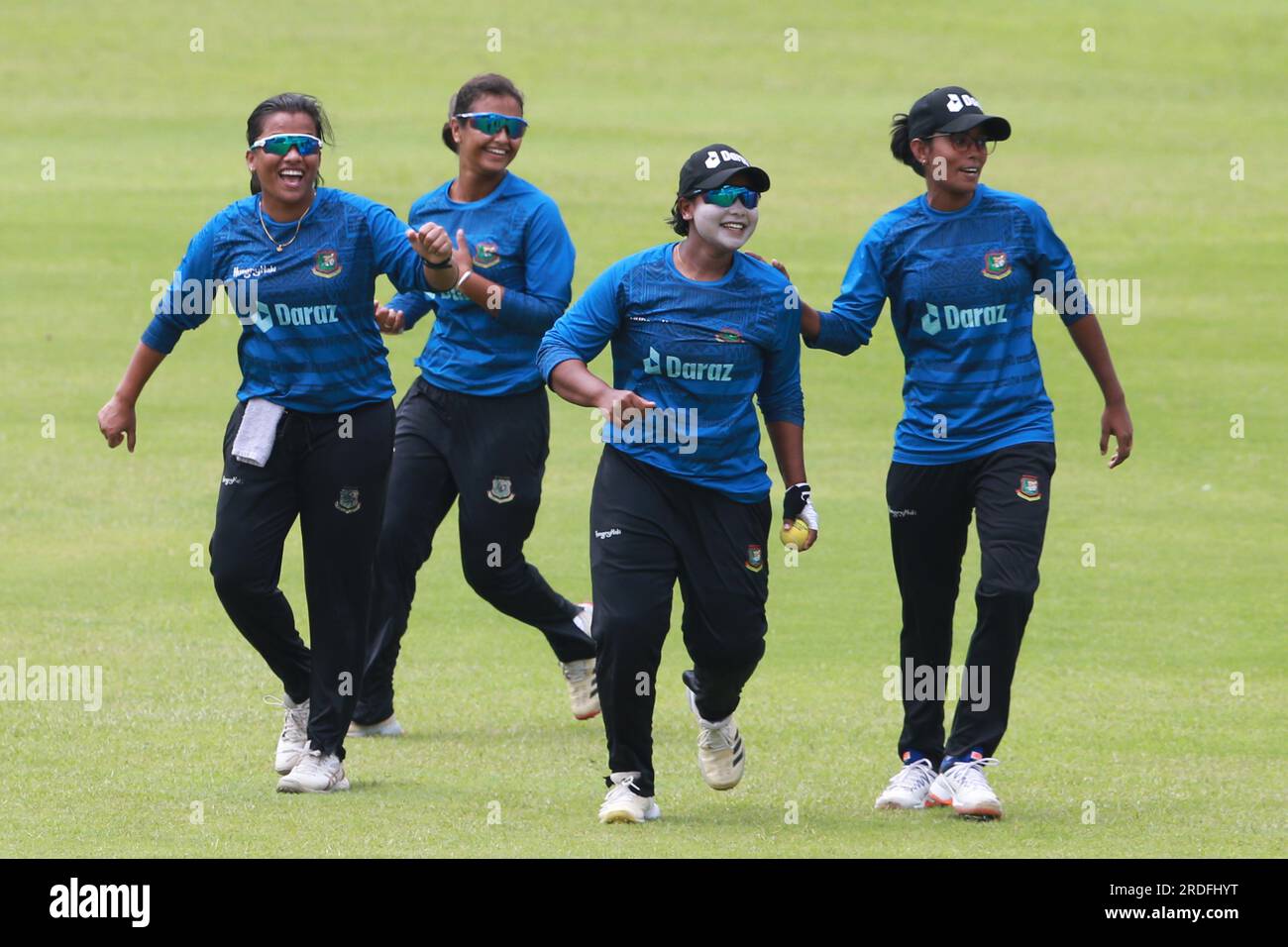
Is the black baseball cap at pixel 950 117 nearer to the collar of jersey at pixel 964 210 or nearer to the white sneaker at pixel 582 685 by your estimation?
the collar of jersey at pixel 964 210

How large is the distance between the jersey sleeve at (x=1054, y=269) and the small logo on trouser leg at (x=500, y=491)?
2.36 metres

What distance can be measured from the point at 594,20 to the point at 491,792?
32.9 meters

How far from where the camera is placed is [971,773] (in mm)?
7590

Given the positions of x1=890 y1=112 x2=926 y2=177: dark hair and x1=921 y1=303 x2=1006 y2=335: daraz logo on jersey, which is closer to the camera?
x1=921 y1=303 x2=1006 y2=335: daraz logo on jersey

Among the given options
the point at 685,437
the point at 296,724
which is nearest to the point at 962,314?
the point at 685,437

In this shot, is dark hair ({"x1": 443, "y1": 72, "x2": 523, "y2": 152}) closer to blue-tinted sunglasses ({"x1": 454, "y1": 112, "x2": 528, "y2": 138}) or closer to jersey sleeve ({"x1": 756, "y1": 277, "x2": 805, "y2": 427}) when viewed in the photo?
blue-tinted sunglasses ({"x1": 454, "y1": 112, "x2": 528, "y2": 138})

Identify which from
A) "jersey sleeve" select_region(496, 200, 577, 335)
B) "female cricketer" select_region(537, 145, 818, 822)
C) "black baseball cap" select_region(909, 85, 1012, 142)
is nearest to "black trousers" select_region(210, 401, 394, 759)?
"jersey sleeve" select_region(496, 200, 577, 335)

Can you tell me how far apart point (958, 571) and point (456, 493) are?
7.32ft

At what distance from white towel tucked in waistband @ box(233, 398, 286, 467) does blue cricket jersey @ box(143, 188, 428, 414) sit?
0.17ft

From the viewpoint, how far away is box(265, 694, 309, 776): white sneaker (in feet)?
26.8

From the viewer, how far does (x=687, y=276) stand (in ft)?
24.6

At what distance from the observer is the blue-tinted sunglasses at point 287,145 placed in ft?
25.4

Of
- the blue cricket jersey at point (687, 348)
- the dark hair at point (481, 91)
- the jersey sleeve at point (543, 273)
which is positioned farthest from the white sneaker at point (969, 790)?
the dark hair at point (481, 91)

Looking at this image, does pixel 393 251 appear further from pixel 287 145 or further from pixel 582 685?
pixel 582 685
